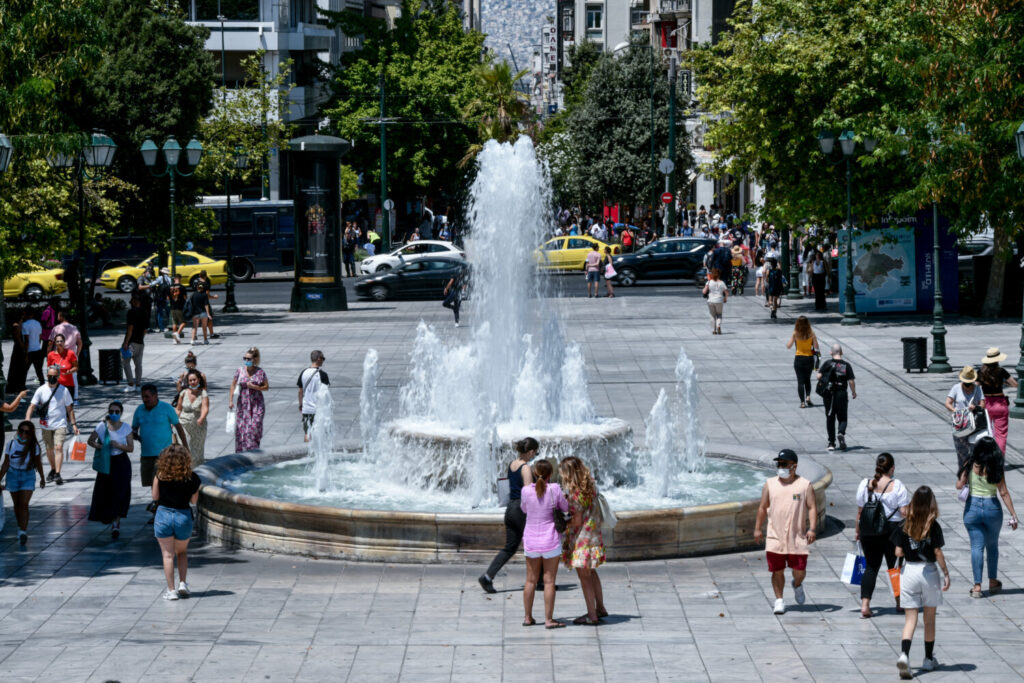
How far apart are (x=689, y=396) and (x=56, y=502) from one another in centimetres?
742

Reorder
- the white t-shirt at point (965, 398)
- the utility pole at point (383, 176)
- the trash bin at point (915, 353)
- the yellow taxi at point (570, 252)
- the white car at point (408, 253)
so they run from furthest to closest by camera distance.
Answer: the utility pole at point (383, 176) < the yellow taxi at point (570, 252) < the white car at point (408, 253) < the trash bin at point (915, 353) < the white t-shirt at point (965, 398)

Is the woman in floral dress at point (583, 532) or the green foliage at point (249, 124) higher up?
the green foliage at point (249, 124)

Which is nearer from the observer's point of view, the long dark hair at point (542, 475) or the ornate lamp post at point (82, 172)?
the long dark hair at point (542, 475)

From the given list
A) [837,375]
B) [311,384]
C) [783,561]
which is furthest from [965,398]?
[311,384]

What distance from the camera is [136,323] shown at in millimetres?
24859

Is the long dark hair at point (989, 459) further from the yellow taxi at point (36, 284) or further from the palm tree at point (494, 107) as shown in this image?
the palm tree at point (494, 107)

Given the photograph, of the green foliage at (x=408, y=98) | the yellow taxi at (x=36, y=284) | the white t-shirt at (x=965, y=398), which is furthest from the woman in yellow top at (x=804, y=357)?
the green foliage at (x=408, y=98)

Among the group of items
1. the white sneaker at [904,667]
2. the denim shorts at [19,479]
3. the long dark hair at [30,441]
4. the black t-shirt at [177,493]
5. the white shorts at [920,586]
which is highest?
the long dark hair at [30,441]

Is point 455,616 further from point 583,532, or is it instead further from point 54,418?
point 54,418

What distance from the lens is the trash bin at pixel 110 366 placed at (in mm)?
26156

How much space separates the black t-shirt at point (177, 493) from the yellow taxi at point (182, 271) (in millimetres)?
37983

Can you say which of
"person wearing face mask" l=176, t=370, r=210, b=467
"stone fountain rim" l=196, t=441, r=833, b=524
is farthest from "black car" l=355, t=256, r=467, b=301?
"person wearing face mask" l=176, t=370, r=210, b=467

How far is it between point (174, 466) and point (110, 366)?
48.3 ft

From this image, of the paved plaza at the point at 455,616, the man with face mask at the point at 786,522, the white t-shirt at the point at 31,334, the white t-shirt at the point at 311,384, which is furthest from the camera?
the white t-shirt at the point at 31,334
